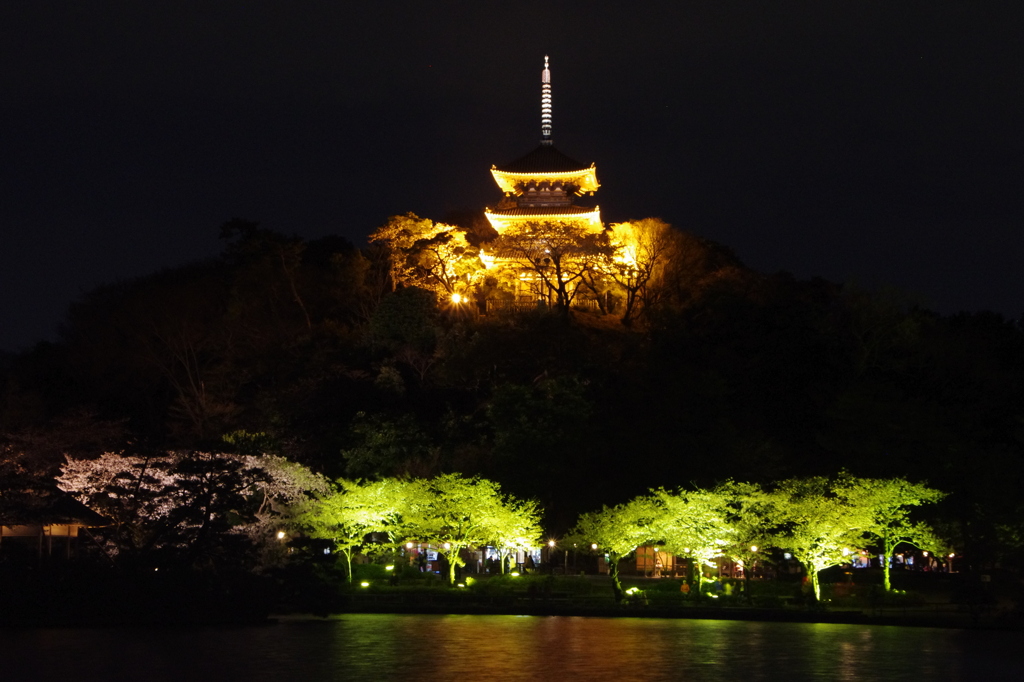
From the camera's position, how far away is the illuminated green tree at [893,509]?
117ft

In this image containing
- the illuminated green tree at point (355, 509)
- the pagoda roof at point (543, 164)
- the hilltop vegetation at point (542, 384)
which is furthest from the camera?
the pagoda roof at point (543, 164)

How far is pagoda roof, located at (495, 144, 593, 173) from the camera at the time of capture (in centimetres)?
5838

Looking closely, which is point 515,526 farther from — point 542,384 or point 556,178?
point 556,178

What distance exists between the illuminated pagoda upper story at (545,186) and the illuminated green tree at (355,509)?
20592 mm

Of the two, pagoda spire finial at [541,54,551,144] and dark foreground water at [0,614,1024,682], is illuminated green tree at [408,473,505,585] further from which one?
pagoda spire finial at [541,54,551,144]

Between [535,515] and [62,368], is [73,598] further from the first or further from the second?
[62,368]

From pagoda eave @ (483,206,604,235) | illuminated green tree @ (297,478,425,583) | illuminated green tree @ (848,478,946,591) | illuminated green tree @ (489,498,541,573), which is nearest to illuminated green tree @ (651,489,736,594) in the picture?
illuminated green tree @ (848,478,946,591)

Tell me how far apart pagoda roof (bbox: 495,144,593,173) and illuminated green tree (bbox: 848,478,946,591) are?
2522 centimetres

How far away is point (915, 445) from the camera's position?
4147 cm

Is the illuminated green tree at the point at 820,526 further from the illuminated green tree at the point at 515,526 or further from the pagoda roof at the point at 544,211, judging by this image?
the pagoda roof at the point at 544,211

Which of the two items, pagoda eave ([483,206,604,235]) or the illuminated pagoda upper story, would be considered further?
the illuminated pagoda upper story

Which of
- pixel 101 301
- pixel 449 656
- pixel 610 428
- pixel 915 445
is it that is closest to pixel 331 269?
pixel 101 301

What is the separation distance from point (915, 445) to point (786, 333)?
9.74 meters

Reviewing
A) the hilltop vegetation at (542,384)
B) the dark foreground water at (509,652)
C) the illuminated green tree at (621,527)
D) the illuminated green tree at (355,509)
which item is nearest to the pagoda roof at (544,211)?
the hilltop vegetation at (542,384)
